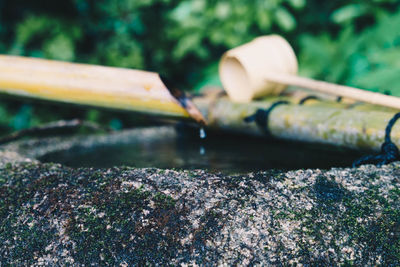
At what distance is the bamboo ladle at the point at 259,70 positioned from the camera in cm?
258

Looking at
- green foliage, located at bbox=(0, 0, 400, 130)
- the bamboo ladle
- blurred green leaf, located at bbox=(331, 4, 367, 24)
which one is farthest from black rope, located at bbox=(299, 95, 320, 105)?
blurred green leaf, located at bbox=(331, 4, 367, 24)

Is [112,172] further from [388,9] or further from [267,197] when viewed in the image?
[388,9]

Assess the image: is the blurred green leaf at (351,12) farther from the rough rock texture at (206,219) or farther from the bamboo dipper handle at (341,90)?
the rough rock texture at (206,219)

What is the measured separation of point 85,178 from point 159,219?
1.49 feet

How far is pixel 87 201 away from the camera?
4.74ft

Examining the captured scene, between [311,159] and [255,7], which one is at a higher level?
[255,7]

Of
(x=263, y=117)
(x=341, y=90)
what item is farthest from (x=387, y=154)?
(x=263, y=117)

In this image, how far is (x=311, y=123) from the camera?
6.96 ft

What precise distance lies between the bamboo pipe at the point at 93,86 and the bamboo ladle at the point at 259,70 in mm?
742

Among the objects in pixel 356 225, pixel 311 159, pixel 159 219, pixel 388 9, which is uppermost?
pixel 388 9

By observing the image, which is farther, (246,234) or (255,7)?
(255,7)

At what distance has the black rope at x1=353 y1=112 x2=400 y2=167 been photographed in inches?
66.7

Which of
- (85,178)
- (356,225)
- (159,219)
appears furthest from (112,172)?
(356,225)

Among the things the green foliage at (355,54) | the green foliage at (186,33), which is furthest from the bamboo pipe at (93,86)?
the green foliage at (186,33)
